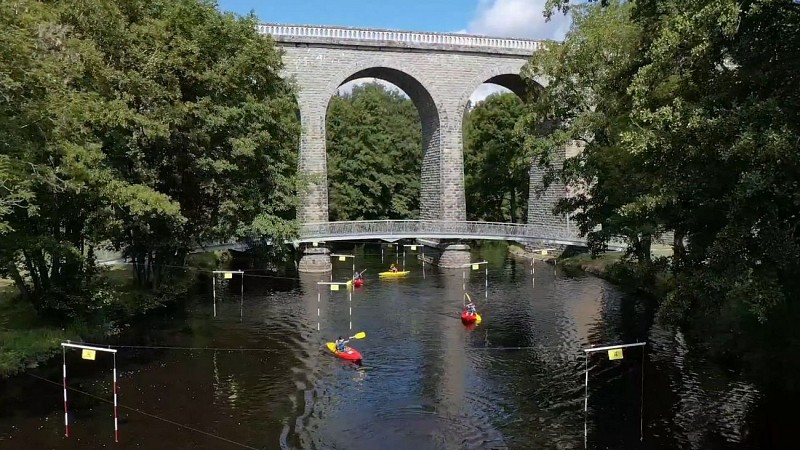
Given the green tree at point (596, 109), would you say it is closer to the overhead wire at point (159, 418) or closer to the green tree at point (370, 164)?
the overhead wire at point (159, 418)

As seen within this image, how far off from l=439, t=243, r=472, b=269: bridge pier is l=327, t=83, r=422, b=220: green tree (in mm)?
13903

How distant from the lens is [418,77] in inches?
1379

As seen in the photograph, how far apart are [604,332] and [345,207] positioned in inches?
1209

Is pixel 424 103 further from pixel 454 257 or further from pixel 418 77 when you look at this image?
pixel 454 257

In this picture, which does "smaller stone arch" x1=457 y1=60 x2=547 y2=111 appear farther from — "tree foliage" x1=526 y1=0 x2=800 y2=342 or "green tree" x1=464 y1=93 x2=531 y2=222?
"tree foliage" x1=526 y1=0 x2=800 y2=342

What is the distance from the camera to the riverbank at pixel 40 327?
1627 centimetres

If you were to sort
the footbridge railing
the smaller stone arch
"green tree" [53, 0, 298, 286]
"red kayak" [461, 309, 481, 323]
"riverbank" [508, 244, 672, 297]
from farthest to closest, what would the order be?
1. the smaller stone arch
2. the footbridge railing
3. "riverbank" [508, 244, 672, 297]
4. "red kayak" [461, 309, 481, 323]
5. "green tree" [53, 0, 298, 286]

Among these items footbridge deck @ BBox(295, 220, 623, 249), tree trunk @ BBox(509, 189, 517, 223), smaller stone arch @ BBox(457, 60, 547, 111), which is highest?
smaller stone arch @ BBox(457, 60, 547, 111)

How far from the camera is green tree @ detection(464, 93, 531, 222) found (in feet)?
157

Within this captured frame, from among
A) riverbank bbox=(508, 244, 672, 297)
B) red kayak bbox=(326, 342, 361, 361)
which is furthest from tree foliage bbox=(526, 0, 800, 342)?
riverbank bbox=(508, 244, 672, 297)

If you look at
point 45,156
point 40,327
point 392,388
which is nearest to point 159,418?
point 392,388

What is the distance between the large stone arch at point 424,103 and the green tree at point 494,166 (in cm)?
1048

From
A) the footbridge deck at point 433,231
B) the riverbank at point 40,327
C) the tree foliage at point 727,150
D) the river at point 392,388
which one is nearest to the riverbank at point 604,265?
the footbridge deck at point 433,231

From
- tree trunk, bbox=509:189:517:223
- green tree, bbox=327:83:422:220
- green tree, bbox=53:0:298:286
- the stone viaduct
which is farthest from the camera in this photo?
green tree, bbox=327:83:422:220
